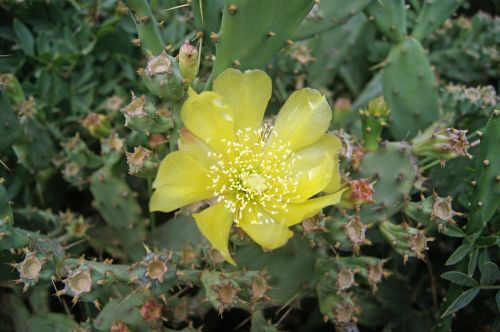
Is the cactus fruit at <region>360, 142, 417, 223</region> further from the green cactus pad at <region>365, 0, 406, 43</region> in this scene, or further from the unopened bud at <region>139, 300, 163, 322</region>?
the unopened bud at <region>139, 300, 163, 322</region>

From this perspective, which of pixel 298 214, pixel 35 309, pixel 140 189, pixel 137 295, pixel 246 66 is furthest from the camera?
pixel 140 189

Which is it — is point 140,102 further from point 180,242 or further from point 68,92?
point 68,92

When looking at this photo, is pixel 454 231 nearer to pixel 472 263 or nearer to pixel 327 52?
pixel 472 263

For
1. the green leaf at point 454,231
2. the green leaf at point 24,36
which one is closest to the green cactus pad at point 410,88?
the green leaf at point 454,231

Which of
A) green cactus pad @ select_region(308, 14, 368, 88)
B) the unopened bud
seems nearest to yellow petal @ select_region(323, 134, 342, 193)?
the unopened bud

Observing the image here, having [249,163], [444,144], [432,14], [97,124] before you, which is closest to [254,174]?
[249,163]

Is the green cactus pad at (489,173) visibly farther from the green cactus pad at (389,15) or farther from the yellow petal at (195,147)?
the yellow petal at (195,147)

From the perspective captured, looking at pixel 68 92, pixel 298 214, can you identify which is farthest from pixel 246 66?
pixel 68 92

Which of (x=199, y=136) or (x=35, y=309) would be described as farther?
(x=35, y=309)
